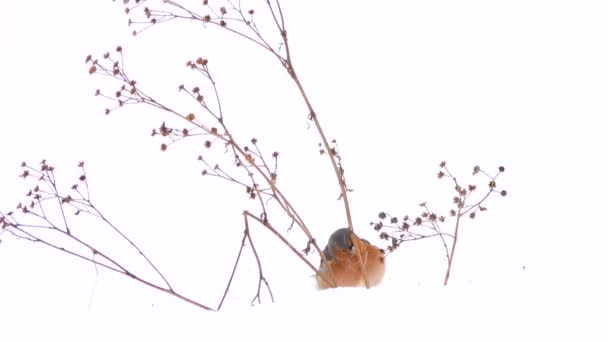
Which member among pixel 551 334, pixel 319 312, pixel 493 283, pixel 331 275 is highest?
pixel 331 275

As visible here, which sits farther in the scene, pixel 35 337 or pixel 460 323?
pixel 35 337

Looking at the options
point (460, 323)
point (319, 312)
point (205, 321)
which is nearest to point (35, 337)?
point (205, 321)

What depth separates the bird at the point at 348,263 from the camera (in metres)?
2.15

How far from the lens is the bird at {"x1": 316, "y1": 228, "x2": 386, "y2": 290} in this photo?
2.15 m

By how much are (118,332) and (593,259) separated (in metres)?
1.16

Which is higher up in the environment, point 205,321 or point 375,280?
point 375,280

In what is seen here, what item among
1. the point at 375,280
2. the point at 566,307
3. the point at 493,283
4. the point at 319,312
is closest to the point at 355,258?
the point at 375,280

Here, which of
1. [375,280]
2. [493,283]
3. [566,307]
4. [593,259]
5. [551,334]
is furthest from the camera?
[375,280]

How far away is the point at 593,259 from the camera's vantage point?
6.16 feet

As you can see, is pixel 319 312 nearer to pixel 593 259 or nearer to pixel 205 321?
pixel 205 321

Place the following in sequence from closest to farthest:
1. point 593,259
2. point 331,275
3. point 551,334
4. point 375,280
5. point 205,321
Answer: point 551,334
point 205,321
point 593,259
point 331,275
point 375,280

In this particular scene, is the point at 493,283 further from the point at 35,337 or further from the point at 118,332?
the point at 35,337

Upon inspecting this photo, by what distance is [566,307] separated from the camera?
4.80ft

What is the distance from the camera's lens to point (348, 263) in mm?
2189
